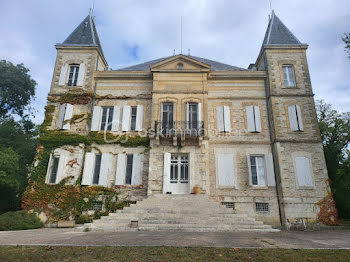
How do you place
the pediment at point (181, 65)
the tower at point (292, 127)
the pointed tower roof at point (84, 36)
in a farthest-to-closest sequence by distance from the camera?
the pointed tower roof at point (84, 36) → the pediment at point (181, 65) → the tower at point (292, 127)

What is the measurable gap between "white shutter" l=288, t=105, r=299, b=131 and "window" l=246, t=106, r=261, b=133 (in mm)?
1729

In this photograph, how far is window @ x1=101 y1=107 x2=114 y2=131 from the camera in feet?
47.6

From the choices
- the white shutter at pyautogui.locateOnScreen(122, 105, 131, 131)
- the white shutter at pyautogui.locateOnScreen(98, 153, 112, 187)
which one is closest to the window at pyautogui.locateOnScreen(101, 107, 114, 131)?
the white shutter at pyautogui.locateOnScreen(122, 105, 131, 131)

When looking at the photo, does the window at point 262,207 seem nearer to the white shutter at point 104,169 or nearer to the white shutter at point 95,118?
the white shutter at point 104,169

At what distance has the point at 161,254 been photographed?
5.11m

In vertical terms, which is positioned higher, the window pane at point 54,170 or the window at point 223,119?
the window at point 223,119

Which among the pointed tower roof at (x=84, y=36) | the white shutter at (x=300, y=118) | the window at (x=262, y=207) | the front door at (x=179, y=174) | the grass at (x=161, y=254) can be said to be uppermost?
the pointed tower roof at (x=84, y=36)

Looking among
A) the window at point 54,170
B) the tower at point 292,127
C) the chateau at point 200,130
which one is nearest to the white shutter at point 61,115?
the chateau at point 200,130

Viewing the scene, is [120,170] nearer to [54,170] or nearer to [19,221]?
[54,170]

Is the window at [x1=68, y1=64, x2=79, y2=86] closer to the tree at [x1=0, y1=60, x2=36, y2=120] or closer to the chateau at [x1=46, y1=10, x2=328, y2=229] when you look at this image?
the chateau at [x1=46, y1=10, x2=328, y2=229]

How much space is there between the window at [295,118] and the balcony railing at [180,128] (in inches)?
206

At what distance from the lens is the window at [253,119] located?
1412cm

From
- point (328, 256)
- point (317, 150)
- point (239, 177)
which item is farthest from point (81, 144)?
point (317, 150)

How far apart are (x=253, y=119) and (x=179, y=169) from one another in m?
5.39
